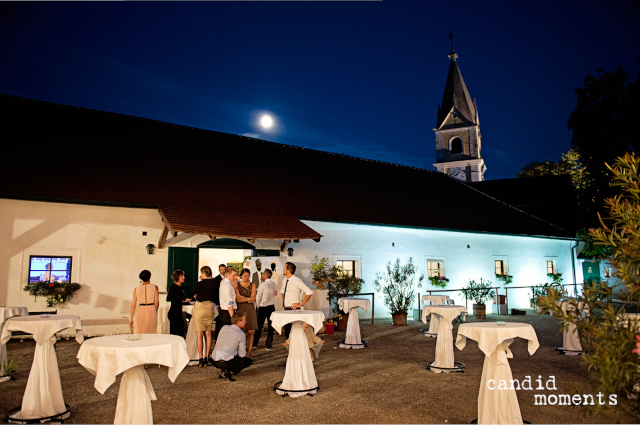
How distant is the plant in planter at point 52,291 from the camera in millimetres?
11797

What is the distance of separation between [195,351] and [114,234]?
5.75m

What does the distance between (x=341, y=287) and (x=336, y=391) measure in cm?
850

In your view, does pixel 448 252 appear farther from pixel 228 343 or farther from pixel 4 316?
pixel 4 316

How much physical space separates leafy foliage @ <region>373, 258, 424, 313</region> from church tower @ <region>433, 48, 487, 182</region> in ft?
105

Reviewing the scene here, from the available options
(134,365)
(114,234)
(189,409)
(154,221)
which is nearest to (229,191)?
(154,221)

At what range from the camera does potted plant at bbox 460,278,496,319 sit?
57.5 ft

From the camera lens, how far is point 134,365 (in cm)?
477

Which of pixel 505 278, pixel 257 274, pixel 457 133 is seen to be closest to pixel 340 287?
pixel 257 274

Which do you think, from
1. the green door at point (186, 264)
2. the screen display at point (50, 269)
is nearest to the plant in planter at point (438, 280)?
the green door at point (186, 264)

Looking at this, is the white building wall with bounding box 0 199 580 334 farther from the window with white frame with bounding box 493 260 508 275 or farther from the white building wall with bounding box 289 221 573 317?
the window with white frame with bounding box 493 260 508 275

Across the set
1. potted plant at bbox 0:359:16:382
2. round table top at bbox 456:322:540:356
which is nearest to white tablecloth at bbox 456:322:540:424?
round table top at bbox 456:322:540:356

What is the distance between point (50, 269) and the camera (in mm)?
12336

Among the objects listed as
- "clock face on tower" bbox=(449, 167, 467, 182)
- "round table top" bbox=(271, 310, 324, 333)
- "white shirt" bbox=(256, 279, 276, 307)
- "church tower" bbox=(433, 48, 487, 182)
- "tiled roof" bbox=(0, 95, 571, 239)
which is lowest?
"round table top" bbox=(271, 310, 324, 333)

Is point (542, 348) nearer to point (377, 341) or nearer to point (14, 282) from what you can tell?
point (377, 341)
